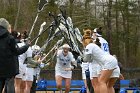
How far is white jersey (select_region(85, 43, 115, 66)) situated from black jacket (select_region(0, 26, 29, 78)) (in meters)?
2.08

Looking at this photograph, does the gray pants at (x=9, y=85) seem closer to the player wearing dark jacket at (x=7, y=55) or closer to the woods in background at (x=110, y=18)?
the player wearing dark jacket at (x=7, y=55)

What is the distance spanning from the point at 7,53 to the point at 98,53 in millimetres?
2471

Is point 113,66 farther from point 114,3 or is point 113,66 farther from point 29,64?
point 114,3

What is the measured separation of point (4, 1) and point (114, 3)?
34.1ft

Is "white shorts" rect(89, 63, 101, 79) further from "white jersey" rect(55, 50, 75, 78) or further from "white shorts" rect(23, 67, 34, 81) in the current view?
"white jersey" rect(55, 50, 75, 78)

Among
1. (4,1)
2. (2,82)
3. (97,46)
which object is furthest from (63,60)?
(4,1)

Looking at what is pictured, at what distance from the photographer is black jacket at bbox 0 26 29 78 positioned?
895 cm

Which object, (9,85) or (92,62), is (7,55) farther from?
(92,62)

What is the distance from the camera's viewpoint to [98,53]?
34.7ft

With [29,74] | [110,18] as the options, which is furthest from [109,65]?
[110,18]

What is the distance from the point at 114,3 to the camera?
3953 cm

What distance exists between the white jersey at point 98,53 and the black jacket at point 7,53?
6.82ft

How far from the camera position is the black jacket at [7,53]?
8.95 m

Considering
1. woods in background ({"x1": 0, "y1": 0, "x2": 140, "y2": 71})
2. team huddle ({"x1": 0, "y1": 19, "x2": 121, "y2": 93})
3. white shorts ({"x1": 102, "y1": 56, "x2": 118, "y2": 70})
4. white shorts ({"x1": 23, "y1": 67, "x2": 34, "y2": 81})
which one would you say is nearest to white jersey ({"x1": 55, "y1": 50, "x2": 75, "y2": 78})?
white shorts ({"x1": 23, "y1": 67, "x2": 34, "y2": 81})
